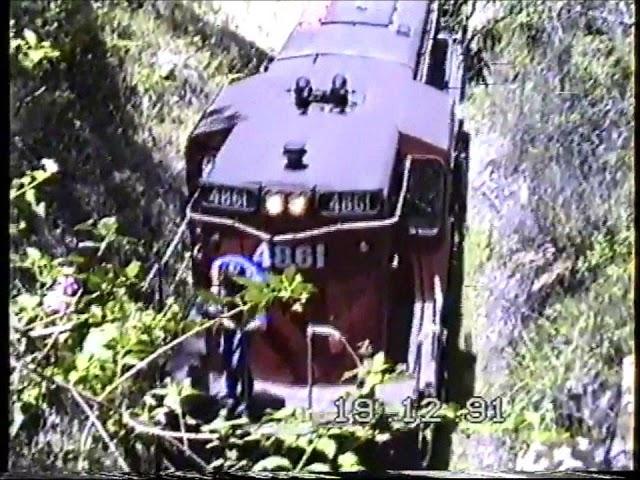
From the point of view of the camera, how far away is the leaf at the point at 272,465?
1.32m

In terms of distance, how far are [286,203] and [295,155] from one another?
0.22 feet

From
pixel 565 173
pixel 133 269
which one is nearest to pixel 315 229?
pixel 133 269

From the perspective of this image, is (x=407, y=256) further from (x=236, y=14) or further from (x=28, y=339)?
(x=28, y=339)

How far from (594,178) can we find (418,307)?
306 millimetres

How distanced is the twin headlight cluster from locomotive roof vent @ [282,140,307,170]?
39 millimetres

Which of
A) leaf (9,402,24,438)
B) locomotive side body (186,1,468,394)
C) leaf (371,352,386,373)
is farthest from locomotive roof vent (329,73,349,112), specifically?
leaf (9,402,24,438)

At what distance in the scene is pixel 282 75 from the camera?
1339 mm

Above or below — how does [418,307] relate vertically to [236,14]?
below

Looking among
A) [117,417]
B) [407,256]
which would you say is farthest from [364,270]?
[117,417]

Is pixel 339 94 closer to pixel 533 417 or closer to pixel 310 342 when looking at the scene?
pixel 310 342
